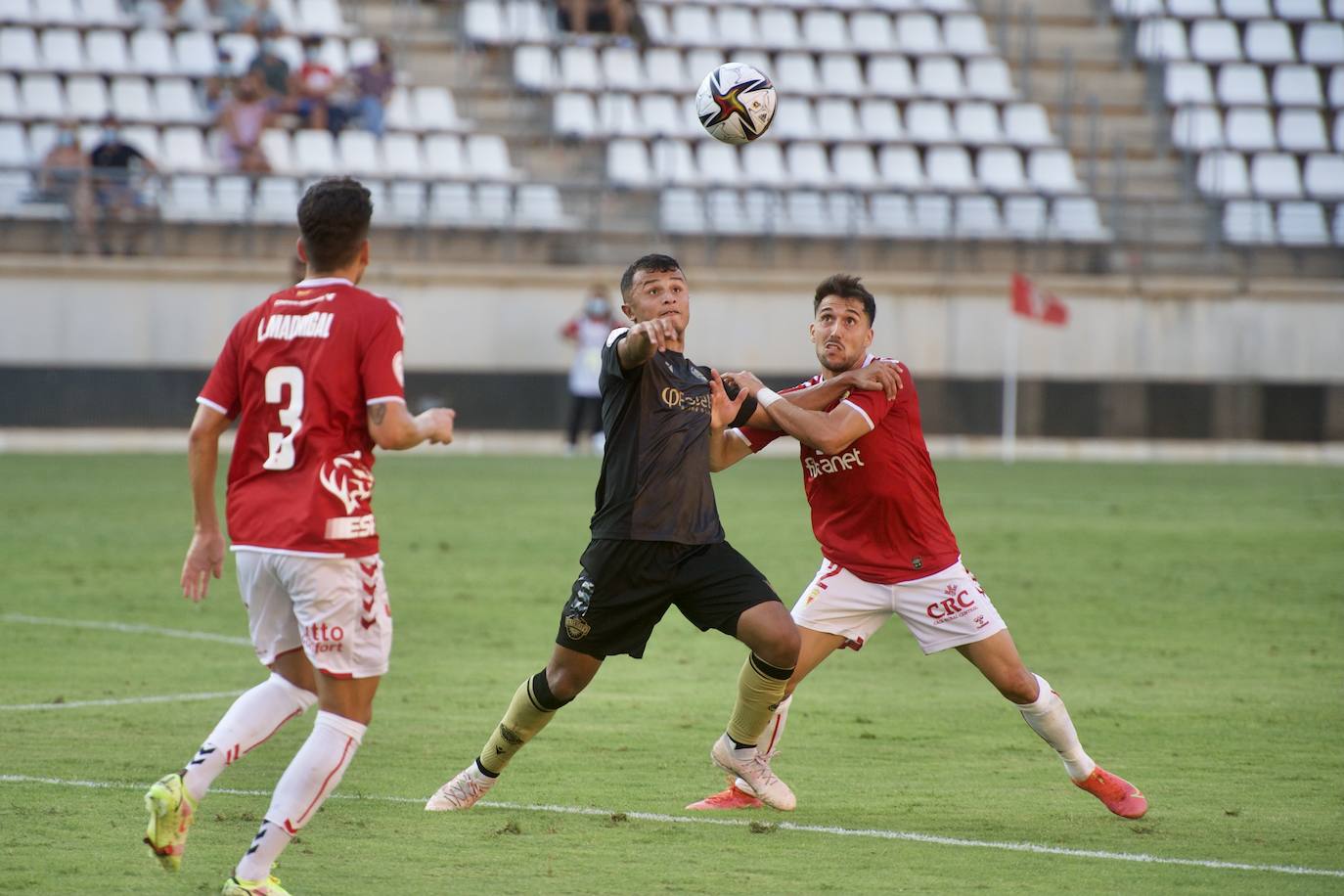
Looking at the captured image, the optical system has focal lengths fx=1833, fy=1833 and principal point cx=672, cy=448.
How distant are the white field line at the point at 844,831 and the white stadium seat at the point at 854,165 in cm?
2401

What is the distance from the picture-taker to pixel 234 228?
2631 centimetres

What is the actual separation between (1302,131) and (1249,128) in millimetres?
958

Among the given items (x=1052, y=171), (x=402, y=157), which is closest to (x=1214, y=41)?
(x=1052, y=171)

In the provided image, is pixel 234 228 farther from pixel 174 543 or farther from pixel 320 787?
pixel 320 787

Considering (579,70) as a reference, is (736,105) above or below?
below

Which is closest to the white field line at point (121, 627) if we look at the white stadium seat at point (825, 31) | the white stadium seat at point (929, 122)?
the white stadium seat at point (929, 122)

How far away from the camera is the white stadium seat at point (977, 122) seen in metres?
31.4

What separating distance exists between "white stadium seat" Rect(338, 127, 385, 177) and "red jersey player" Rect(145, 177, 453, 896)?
2300 centimetres

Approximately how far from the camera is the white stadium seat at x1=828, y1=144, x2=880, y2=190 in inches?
1186

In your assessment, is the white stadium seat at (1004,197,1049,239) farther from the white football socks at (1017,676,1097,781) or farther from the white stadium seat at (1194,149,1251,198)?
the white football socks at (1017,676,1097,781)

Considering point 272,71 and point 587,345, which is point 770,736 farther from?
point 272,71

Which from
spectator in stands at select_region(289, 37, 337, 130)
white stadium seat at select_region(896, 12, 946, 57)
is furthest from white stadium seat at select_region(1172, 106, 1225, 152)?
spectator in stands at select_region(289, 37, 337, 130)

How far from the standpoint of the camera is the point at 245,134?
26797 mm

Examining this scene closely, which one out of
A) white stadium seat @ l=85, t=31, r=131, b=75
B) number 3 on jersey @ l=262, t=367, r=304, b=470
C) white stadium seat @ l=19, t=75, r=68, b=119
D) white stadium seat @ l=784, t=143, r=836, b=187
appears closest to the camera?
number 3 on jersey @ l=262, t=367, r=304, b=470
